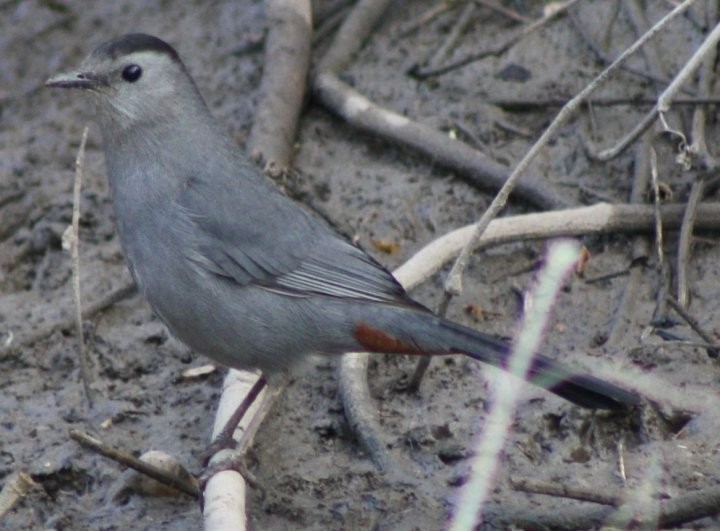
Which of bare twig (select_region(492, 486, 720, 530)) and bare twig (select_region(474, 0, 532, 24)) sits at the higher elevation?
bare twig (select_region(474, 0, 532, 24))

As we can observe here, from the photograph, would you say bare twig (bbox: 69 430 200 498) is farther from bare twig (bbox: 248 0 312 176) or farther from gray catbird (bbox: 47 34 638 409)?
bare twig (bbox: 248 0 312 176)

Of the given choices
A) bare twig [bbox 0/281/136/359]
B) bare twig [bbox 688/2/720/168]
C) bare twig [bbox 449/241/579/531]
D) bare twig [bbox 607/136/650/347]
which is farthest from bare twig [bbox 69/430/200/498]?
bare twig [bbox 688/2/720/168]

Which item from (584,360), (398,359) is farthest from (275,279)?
(584,360)

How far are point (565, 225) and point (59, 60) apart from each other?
12.5 feet

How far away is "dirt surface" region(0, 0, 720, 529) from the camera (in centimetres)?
433

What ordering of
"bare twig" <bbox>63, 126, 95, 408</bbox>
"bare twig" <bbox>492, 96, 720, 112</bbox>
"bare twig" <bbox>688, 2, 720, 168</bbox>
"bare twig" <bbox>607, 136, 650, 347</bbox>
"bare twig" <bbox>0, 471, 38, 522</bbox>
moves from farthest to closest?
"bare twig" <bbox>492, 96, 720, 112</bbox> → "bare twig" <bbox>688, 2, 720, 168</bbox> → "bare twig" <bbox>607, 136, 650, 347</bbox> → "bare twig" <bbox>63, 126, 95, 408</bbox> → "bare twig" <bbox>0, 471, 38, 522</bbox>

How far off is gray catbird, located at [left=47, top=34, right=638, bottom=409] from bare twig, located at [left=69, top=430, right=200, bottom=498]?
501 millimetres

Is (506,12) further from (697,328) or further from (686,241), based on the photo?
(697,328)

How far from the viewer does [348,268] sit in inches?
182

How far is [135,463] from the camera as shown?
4109 mm

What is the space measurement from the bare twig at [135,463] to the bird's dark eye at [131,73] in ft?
4.88

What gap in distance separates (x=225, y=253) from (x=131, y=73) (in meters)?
0.87

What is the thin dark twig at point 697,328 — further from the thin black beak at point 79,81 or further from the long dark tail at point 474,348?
the thin black beak at point 79,81

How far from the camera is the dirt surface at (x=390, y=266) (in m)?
4.33
